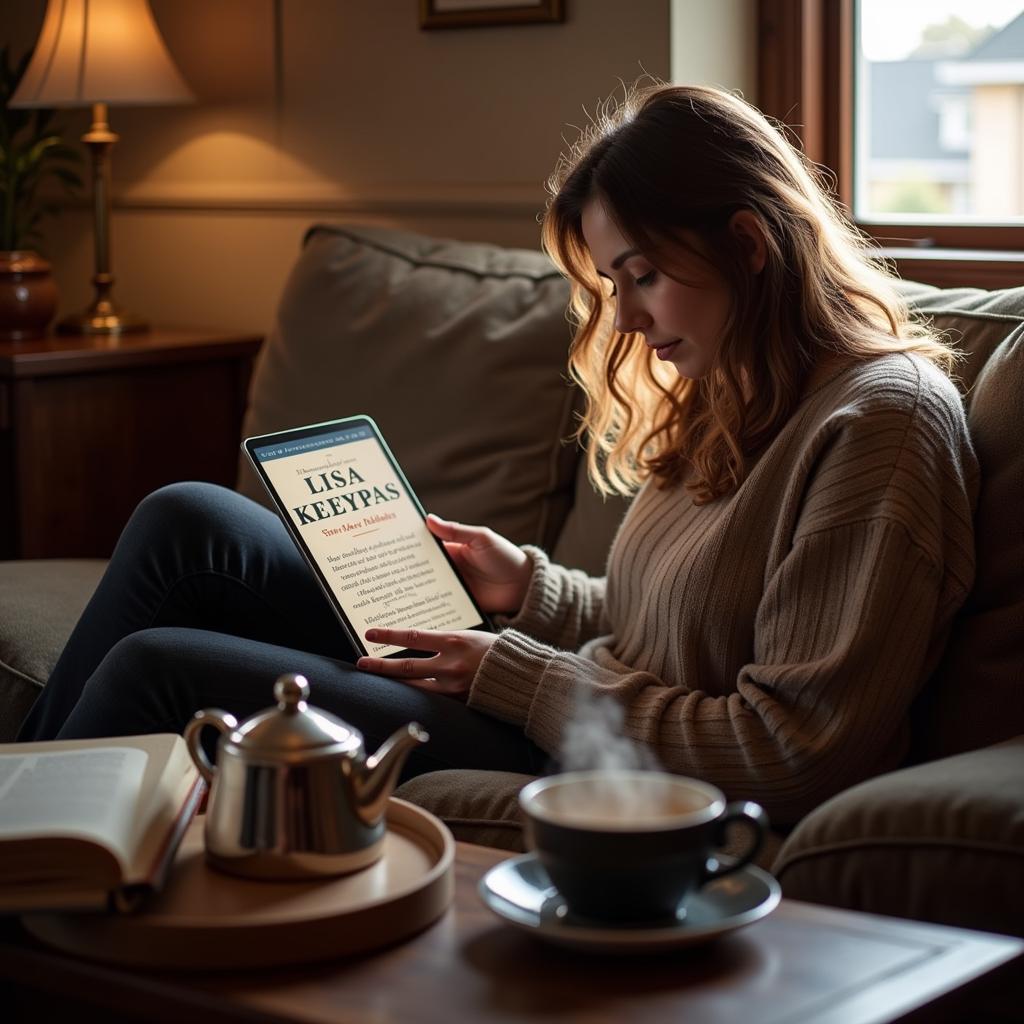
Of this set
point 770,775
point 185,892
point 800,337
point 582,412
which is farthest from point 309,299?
point 185,892

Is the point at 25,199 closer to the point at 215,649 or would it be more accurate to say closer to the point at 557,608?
the point at 557,608

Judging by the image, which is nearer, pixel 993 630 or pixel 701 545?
pixel 993 630

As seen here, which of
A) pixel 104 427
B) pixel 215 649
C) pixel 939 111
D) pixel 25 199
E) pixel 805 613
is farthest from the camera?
pixel 25 199

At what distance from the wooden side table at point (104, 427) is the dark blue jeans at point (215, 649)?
896mm

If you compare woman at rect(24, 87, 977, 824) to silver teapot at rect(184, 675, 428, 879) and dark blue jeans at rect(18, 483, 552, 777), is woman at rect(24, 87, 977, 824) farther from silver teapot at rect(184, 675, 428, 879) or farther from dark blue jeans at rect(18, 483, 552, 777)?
silver teapot at rect(184, 675, 428, 879)

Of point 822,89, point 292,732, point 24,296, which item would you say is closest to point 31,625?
point 292,732

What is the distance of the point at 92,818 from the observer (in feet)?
3.19

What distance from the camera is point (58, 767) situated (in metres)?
1.10

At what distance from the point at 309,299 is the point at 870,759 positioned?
1.22m

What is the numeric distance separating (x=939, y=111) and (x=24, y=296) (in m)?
1.53

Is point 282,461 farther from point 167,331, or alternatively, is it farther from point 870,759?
point 167,331

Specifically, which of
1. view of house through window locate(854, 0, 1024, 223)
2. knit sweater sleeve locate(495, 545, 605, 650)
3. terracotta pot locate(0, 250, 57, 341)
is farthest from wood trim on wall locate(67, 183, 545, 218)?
knit sweater sleeve locate(495, 545, 605, 650)

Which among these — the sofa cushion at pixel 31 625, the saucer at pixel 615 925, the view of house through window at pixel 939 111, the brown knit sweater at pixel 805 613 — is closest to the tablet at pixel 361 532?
the brown knit sweater at pixel 805 613

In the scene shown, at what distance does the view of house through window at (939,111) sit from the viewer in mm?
2172
